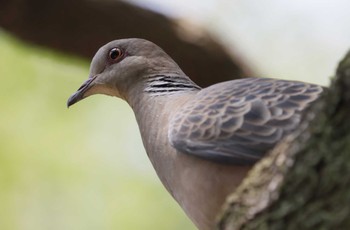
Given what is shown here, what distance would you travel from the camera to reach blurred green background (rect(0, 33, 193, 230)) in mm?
9602

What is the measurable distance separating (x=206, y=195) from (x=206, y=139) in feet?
0.90

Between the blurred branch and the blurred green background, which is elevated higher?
the blurred branch

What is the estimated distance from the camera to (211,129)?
3.89 m

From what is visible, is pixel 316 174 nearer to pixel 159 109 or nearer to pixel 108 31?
pixel 159 109

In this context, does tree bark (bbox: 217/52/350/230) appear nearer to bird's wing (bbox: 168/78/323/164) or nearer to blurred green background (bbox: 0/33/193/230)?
bird's wing (bbox: 168/78/323/164)

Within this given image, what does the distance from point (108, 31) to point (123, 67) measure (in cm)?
195

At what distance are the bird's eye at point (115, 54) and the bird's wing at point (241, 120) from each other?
836 mm

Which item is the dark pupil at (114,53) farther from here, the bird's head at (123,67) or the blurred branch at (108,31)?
the blurred branch at (108,31)

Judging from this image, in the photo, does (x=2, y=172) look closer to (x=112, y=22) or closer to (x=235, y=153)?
(x=112, y=22)

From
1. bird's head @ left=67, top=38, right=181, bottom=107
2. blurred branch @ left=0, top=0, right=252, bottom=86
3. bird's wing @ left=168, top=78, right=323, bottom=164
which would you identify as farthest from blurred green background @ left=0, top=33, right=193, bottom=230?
bird's wing @ left=168, top=78, right=323, bottom=164

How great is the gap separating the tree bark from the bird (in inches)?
38.1

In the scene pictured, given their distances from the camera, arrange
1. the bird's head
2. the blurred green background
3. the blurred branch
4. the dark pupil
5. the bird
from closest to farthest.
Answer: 1. the bird
2. the bird's head
3. the dark pupil
4. the blurred branch
5. the blurred green background

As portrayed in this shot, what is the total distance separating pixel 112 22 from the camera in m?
6.67

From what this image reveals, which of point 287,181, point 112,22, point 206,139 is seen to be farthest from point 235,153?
point 112,22
